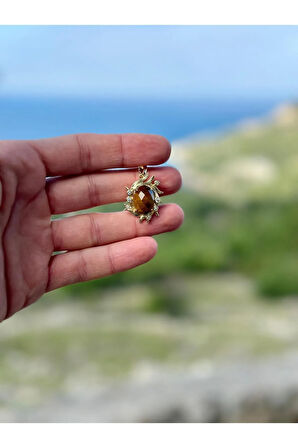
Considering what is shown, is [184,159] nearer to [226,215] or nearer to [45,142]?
[226,215]

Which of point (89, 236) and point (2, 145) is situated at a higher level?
point (2, 145)

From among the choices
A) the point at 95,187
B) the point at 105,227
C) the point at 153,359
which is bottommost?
the point at 153,359

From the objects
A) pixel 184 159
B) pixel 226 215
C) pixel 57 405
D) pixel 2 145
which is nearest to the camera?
pixel 2 145

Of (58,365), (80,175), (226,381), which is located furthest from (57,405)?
(80,175)

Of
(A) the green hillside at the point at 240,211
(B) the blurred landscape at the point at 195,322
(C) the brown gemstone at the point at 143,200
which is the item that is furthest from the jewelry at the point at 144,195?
(A) the green hillside at the point at 240,211

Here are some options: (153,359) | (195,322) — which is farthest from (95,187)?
(195,322)

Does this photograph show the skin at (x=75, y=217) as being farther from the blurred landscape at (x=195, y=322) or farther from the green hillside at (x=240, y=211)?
the green hillside at (x=240, y=211)

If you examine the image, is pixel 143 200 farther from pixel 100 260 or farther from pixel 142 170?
pixel 100 260
